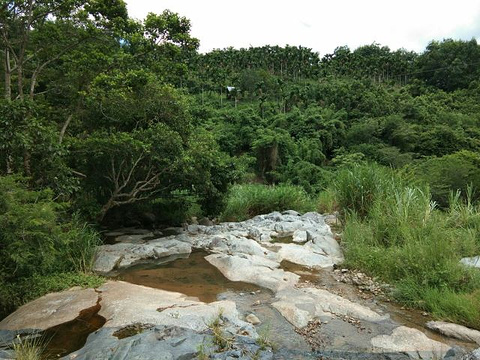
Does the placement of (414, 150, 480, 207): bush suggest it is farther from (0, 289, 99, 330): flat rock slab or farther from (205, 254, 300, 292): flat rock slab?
(0, 289, 99, 330): flat rock slab

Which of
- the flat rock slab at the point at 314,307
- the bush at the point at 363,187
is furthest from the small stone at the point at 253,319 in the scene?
the bush at the point at 363,187

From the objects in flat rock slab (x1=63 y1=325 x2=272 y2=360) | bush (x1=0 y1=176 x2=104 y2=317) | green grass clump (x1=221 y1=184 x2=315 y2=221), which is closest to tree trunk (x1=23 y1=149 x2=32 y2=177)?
bush (x1=0 y1=176 x2=104 y2=317)

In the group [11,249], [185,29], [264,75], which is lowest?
[11,249]

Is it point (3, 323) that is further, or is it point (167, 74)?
point (167, 74)

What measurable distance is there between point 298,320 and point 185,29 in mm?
6504

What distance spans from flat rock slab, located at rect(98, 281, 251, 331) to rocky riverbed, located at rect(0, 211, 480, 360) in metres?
0.01

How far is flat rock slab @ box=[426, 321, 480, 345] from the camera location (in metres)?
4.25

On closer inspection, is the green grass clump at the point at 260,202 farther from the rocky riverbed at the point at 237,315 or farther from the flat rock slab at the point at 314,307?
the flat rock slab at the point at 314,307

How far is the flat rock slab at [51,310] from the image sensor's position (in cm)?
454

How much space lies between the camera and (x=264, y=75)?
1695 inches

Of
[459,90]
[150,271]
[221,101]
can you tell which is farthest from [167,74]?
[459,90]

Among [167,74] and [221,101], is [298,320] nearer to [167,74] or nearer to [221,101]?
[167,74]

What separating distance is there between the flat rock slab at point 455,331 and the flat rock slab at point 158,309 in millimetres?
2322

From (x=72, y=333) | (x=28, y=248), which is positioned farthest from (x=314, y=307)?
(x=28, y=248)
